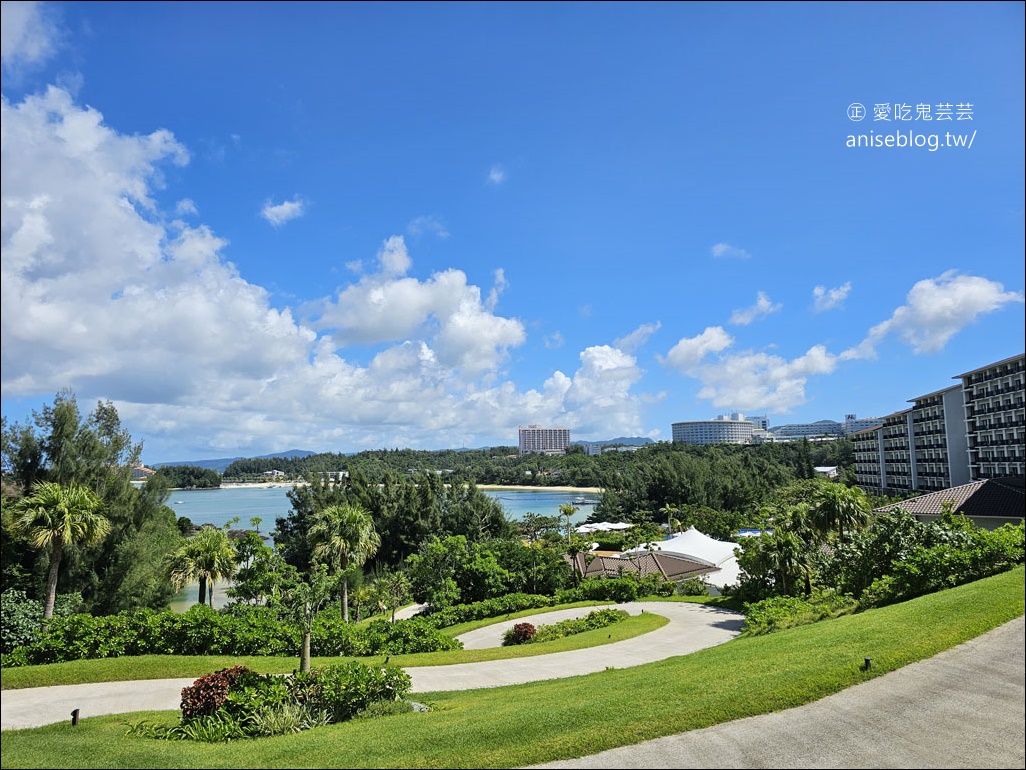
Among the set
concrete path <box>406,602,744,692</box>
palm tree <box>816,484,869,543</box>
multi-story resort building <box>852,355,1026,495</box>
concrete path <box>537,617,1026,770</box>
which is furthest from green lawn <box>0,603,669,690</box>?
multi-story resort building <box>852,355,1026,495</box>

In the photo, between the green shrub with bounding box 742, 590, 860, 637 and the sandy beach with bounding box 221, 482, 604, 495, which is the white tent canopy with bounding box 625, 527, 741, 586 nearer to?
the green shrub with bounding box 742, 590, 860, 637

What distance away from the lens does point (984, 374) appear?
51094 millimetres

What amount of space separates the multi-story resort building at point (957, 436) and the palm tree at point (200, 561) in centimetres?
5404

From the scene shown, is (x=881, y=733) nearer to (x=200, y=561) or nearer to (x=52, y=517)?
(x=52, y=517)

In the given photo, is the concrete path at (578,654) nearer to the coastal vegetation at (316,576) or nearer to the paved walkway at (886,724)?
the coastal vegetation at (316,576)

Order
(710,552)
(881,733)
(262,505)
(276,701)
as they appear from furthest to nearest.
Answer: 1. (262,505)
2. (710,552)
3. (276,701)
4. (881,733)

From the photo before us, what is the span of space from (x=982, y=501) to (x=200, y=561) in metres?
34.7

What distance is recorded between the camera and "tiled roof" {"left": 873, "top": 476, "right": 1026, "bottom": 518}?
27.8m

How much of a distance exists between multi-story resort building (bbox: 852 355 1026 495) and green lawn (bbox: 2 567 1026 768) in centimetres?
4875

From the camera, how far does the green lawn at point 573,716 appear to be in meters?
5.38

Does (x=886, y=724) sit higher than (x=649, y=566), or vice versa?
(x=886, y=724)

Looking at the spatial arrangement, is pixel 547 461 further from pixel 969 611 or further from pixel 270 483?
pixel 969 611

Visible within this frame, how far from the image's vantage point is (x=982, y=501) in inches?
1137

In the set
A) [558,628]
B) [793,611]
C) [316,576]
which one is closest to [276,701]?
[316,576]
